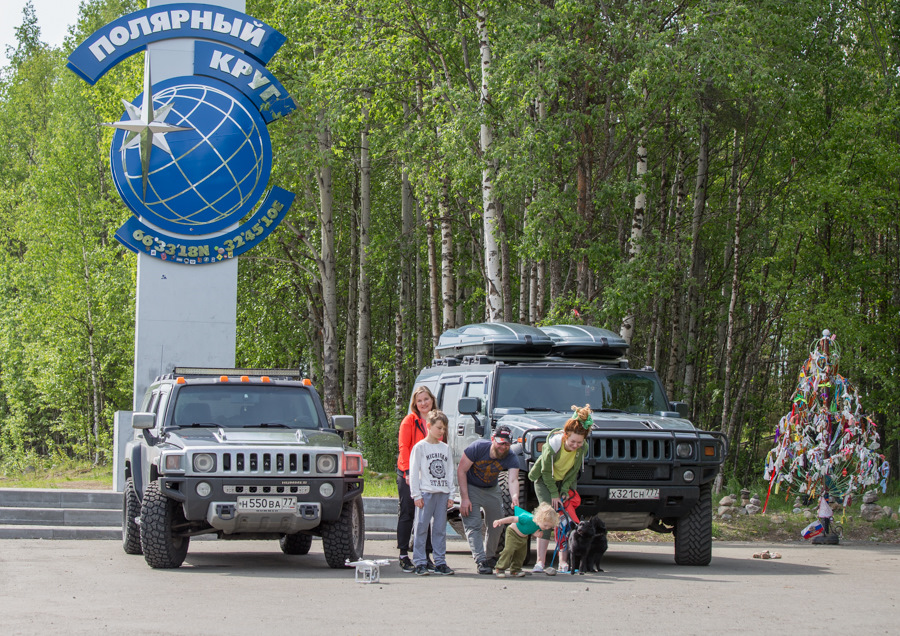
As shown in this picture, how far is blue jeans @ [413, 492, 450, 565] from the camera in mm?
10531

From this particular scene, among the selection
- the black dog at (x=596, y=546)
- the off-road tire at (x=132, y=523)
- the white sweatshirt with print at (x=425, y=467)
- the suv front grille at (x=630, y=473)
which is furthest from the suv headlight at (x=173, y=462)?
the suv front grille at (x=630, y=473)

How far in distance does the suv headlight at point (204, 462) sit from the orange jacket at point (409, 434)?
1918 millimetres

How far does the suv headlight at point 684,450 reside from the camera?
11.6 metres

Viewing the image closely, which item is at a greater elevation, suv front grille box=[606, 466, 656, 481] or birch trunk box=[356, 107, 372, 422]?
birch trunk box=[356, 107, 372, 422]

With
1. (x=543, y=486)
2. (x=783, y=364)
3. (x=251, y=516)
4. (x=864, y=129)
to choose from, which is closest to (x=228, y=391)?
(x=251, y=516)

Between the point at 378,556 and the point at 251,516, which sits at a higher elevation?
the point at 251,516

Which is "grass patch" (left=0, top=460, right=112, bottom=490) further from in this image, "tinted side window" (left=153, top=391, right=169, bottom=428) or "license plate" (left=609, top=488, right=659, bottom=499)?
"license plate" (left=609, top=488, right=659, bottom=499)

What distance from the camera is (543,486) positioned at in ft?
35.6

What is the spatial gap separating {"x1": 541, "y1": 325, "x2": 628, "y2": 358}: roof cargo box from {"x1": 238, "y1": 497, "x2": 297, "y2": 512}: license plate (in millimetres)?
4250

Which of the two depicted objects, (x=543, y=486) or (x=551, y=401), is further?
(x=551, y=401)

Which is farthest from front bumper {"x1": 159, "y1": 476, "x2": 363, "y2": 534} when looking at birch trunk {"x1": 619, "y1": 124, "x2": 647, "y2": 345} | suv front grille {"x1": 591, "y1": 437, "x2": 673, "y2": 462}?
birch trunk {"x1": 619, "y1": 124, "x2": 647, "y2": 345}

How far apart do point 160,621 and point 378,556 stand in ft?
17.1

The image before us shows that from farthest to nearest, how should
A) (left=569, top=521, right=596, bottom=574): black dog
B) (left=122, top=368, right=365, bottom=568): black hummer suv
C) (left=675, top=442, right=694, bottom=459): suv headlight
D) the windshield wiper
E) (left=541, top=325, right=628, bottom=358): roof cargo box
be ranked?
(left=541, top=325, right=628, bottom=358): roof cargo box, (left=675, top=442, right=694, bottom=459): suv headlight, the windshield wiper, (left=569, top=521, right=596, bottom=574): black dog, (left=122, top=368, right=365, bottom=568): black hummer suv

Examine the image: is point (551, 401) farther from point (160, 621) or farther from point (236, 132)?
point (236, 132)
